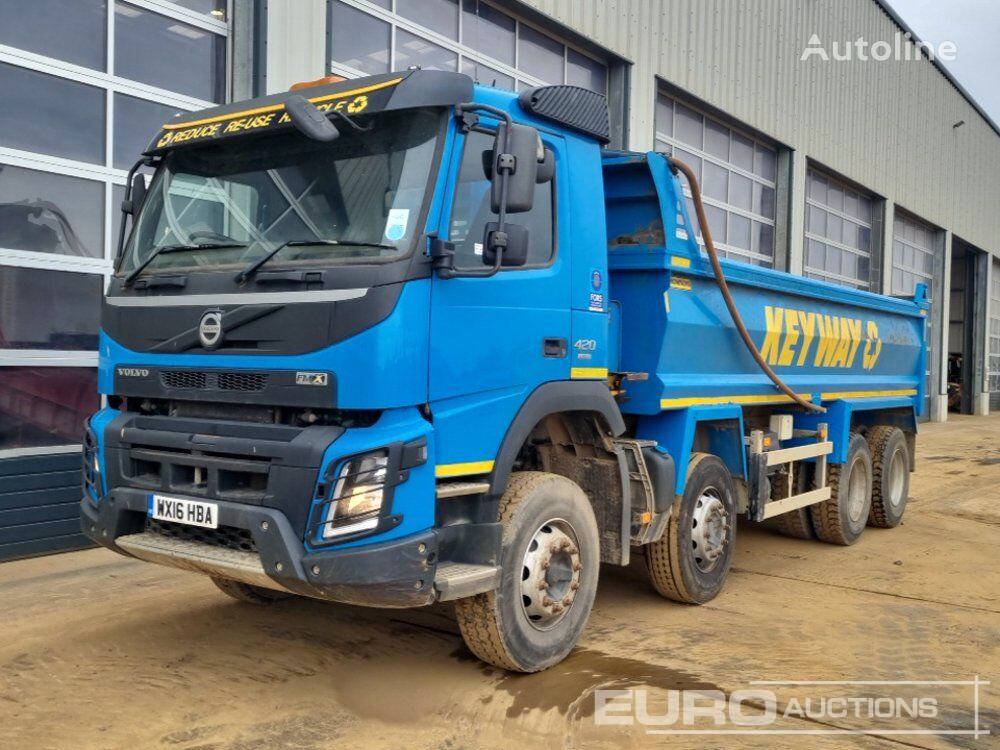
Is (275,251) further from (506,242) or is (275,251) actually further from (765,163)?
(765,163)

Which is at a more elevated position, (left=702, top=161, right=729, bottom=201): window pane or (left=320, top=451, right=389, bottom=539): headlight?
(left=702, top=161, right=729, bottom=201): window pane

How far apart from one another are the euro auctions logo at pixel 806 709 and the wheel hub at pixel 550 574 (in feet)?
1.48

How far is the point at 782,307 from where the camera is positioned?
6902mm

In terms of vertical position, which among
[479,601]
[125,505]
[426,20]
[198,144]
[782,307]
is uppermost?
[426,20]

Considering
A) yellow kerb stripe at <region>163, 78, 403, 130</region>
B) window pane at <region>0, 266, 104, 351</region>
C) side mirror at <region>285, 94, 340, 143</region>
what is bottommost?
window pane at <region>0, 266, 104, 351</region>

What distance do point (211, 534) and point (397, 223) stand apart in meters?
1.60

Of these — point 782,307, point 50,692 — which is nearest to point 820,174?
point 782,307

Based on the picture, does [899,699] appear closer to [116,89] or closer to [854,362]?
[854,362]

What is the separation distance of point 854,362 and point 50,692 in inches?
261

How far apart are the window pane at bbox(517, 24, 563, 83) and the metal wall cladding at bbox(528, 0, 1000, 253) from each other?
1.24 feet

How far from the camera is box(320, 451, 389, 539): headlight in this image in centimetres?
379

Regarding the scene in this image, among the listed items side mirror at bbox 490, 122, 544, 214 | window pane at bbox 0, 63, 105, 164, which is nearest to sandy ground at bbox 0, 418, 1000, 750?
side mirror at bbox 490, 122, 544, 214

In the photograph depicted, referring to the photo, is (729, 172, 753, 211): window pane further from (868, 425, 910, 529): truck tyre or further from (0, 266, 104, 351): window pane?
(0, 266, 104, 351): window pane

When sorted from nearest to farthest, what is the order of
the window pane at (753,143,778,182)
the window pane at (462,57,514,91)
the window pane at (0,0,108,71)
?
the window pane at (0,0,108,71)
the window pane at (462,57,514,91)
the window pane at (753,143,778,182)
